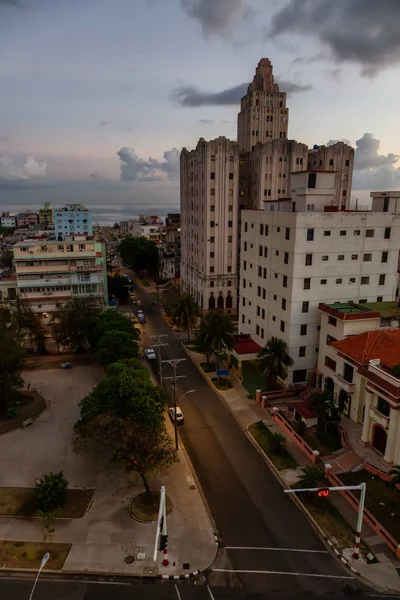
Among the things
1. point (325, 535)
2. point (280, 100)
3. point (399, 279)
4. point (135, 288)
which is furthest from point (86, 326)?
point (280, 100)

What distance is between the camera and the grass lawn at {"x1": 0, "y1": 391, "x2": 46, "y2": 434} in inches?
1658

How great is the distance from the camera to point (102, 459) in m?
36.3

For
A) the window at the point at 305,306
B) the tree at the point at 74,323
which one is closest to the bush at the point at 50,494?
the tree at the point at 74,323

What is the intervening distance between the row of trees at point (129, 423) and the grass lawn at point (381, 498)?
15.2m

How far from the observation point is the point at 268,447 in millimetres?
37969

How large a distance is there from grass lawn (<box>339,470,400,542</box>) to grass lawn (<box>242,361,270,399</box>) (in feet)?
54.8

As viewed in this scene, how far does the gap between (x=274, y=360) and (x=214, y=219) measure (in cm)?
4418

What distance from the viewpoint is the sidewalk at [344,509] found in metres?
24.7

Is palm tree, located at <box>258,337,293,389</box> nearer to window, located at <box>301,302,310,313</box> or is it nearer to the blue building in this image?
window, located at <box>301,302,310,313</box>

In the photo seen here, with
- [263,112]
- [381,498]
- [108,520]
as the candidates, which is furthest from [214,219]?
[108,520]

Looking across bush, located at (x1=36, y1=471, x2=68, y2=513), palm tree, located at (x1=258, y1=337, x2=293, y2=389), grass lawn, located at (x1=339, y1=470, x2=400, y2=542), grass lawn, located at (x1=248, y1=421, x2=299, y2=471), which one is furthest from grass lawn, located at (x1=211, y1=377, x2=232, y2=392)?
bush, located at (x1=36, y1=471, x2=68, y2=513)

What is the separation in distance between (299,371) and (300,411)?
9355 mm

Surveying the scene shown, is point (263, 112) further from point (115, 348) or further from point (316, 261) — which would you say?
point (115, 348)

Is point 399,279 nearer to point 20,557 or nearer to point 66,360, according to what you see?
point 66,360
